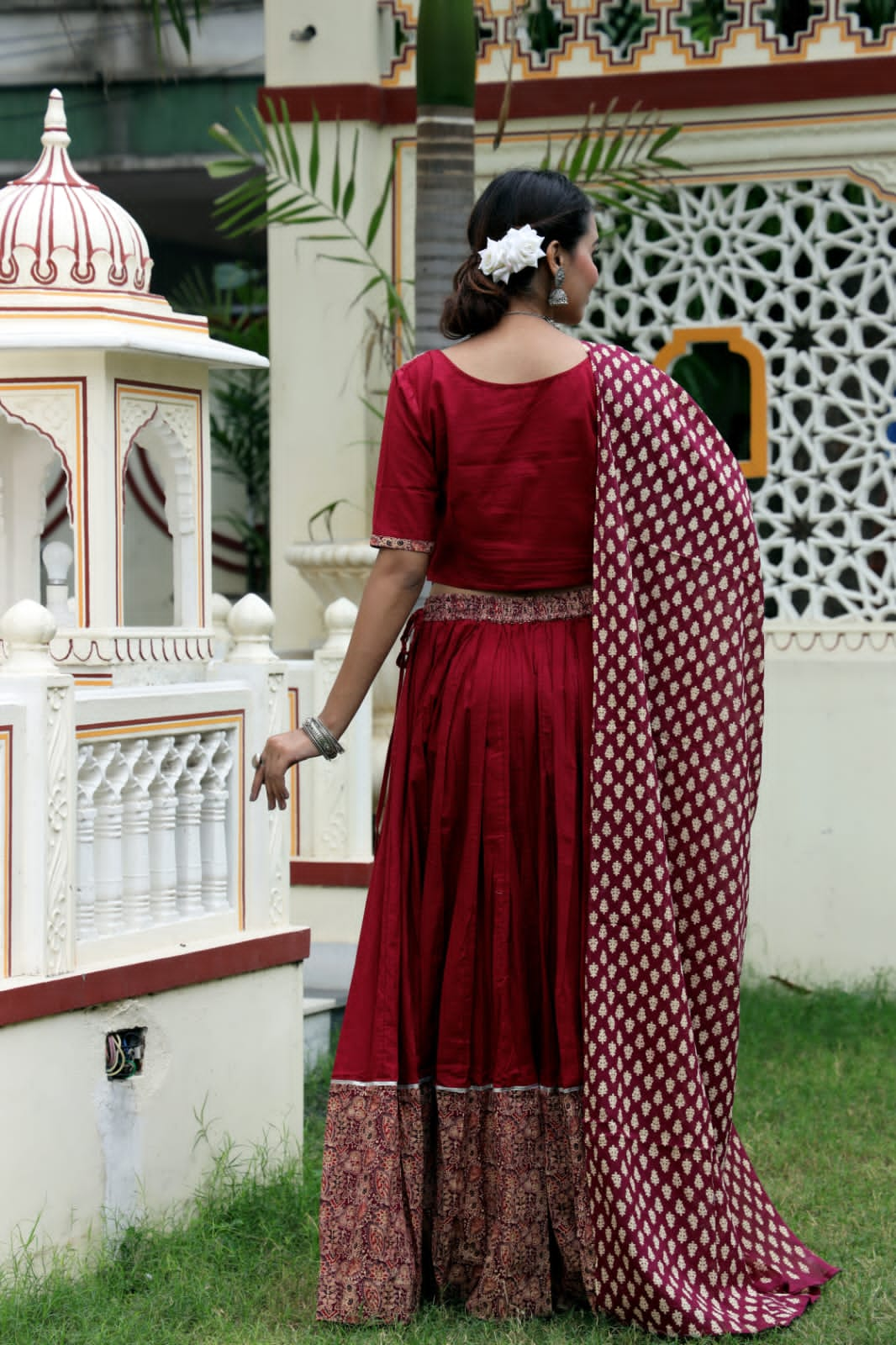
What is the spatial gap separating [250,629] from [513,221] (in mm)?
1529

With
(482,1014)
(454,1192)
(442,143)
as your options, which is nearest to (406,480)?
(482,1014)

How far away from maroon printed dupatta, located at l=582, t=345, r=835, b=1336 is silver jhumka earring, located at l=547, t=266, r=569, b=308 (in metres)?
0.10

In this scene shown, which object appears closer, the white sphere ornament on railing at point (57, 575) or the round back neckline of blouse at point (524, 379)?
the round back neckline of blouse at point (524, 379)

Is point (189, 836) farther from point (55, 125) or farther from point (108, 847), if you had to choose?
point (55, 125)

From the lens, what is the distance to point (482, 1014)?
10.9 ft

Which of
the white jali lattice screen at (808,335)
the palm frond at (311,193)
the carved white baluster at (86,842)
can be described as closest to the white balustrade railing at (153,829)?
the carved white baluster at (86,842)

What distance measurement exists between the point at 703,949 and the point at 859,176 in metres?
3.91

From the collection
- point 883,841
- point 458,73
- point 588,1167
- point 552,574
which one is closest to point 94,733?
point 552,574

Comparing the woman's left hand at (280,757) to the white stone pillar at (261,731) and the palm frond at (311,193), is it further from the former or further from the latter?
the palm frond at (311,193)

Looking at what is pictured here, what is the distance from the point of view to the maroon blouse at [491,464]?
3.27 meters

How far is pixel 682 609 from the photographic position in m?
3.35

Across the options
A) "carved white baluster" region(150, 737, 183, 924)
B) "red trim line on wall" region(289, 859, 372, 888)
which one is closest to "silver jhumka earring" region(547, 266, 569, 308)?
"carved white baluster" region(150, 737, 183, 924)

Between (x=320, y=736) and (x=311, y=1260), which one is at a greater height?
(x=320, y=736)

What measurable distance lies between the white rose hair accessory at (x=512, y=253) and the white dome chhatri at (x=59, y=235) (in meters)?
1.42
